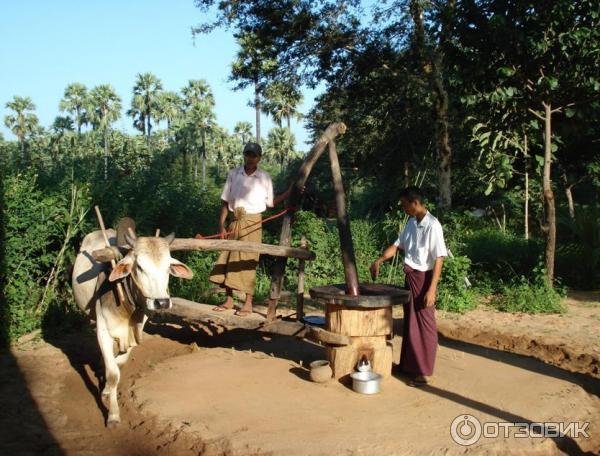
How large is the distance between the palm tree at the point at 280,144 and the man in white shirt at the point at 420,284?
45070mm

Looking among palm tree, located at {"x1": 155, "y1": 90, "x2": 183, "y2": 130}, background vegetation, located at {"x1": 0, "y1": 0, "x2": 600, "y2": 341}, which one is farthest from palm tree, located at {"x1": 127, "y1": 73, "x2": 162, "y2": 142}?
background vegetation, located at {"x1": 0, "y1": 0, "x2": 600, "y2": 341}

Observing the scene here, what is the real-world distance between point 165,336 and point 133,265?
2786mm

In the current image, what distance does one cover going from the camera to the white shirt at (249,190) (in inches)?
221

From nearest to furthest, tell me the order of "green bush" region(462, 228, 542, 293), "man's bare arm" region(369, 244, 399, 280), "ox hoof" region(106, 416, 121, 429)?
"ox hoof" region(106, 416, 121, 429) < "man's bare arm" region(369, 244, 399, 280) < "green bush" region(462, 228, 542, 293)

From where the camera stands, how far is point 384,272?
29.8 feet

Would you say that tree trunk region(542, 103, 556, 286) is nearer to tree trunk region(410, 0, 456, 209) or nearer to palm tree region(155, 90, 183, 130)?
tree trunk region(410, 0, 456, 209)

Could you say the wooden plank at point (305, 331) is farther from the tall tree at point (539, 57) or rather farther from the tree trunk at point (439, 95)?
the tree trunk at point (439, 95)

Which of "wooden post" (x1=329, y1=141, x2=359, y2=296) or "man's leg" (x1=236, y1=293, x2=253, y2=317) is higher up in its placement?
"wooden post" (x1=329, y1=141, x2=359, y2=296)

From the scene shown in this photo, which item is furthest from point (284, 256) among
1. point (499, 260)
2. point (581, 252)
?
point (581, 252)

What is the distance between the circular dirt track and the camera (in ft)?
12.0

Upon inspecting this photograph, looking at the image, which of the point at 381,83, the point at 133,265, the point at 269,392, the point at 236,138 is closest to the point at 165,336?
the point at 269,392

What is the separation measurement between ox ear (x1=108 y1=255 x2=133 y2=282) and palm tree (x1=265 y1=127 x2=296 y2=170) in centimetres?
4577

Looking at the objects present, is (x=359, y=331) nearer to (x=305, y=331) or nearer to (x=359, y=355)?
(x=359, y=355)

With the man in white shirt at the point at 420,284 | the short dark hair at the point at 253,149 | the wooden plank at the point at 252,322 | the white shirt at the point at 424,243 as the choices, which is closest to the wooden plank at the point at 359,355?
the wooden plank at the point at 252,322
